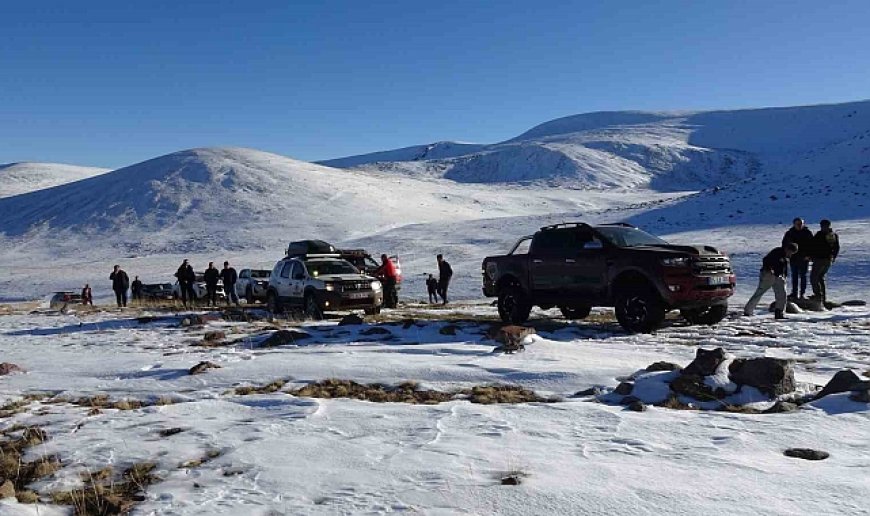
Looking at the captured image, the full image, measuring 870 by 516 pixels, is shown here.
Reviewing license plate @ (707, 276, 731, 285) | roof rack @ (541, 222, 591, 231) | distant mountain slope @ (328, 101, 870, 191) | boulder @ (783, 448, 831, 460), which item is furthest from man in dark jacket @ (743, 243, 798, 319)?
distant mountain slope @ (328, 101, 870, 191)

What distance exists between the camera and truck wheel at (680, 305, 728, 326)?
43.0 feet

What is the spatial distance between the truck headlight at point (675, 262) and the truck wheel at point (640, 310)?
57 cm

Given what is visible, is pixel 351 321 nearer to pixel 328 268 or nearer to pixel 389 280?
pixel 328 268

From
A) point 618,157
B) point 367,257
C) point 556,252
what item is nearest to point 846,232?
point 367,257

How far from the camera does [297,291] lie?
1808 cm

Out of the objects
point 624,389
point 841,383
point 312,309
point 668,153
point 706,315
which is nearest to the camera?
point 841,383

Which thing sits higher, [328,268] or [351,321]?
[328,268]

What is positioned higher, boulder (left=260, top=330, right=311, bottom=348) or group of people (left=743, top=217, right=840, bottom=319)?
group of people (left=743, top=217, right=840, bottom=319)

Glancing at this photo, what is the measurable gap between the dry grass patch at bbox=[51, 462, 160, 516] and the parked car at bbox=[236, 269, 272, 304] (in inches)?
830

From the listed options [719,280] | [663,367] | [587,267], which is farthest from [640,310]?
[663,367]

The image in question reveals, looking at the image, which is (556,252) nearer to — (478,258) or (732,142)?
(478,258)

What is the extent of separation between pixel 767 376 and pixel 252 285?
22138mm

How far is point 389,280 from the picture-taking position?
22.0 metres

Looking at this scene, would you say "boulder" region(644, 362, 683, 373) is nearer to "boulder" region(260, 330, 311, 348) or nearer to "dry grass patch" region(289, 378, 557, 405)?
"dry grass patch" region(289, 378, 557, 405)
